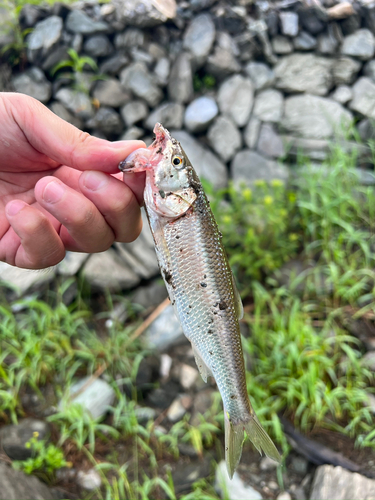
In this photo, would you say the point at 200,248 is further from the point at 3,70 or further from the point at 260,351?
the point at 3,70

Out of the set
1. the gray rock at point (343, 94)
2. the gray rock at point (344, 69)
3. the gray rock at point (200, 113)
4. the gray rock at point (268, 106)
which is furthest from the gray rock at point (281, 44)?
the gray rock at point (200, 113)

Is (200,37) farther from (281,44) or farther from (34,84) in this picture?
(34,84)

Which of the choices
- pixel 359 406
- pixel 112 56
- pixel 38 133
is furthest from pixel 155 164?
pixel 112 56

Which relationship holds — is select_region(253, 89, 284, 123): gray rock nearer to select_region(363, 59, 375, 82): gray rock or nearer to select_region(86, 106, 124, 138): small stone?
select_region(363, 59, 375, 82): gray rock

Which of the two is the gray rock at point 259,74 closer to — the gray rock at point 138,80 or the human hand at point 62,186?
the gray rock at point 138,80

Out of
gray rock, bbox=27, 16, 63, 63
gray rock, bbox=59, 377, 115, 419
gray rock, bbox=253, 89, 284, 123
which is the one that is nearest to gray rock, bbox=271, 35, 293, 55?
gray rock, bbox=253, 89, 284, 123

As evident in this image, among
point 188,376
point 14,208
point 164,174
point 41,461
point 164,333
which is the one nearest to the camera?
point 164,174

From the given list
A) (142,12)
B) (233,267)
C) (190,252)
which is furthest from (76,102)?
(190,252)
